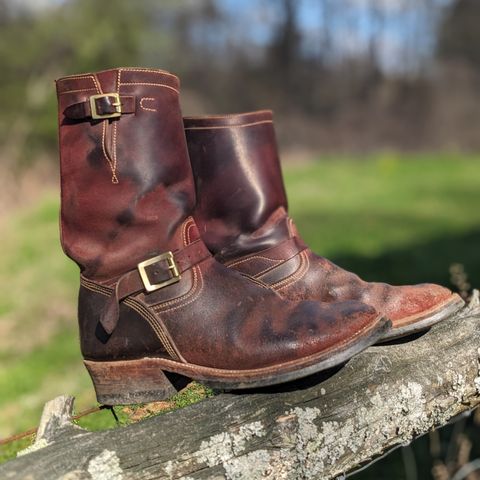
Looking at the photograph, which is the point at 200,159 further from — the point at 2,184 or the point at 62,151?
the point at 2,184

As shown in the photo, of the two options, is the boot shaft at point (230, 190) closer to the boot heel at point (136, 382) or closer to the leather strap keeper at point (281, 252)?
the leather strap keeper at point (281, 252)

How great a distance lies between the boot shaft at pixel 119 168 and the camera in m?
1.45

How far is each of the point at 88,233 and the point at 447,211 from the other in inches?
300

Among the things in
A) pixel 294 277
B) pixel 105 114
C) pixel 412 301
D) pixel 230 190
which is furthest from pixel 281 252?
pixel 105 114

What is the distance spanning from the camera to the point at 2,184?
1138 cm

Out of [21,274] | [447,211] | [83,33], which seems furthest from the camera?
[83,33]

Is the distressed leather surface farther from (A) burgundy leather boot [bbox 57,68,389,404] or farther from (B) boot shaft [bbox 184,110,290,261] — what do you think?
(B) boot shaft [bbox 184,110,290,261]

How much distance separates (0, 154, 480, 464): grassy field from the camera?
406 cm

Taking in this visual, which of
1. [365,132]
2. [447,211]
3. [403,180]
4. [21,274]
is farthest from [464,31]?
[21,274]

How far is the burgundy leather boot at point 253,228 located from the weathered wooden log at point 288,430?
0.20 metres

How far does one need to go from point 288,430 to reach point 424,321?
0.49 m

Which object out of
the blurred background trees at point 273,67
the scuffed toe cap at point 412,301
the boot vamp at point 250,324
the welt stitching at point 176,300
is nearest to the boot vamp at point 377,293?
the scuffed toe cap at point 412,301

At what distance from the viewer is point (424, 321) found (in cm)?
167

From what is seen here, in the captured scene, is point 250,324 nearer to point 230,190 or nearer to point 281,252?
point 281,252
